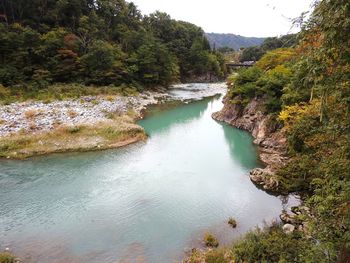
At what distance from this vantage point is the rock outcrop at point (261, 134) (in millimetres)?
15695

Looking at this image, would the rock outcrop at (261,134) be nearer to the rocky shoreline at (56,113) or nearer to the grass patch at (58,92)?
the rocky shoreline at (56,113)

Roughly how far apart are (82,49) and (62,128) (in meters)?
26.3

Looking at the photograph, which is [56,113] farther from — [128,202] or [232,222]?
[232,222]

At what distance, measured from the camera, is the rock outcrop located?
15.7 m

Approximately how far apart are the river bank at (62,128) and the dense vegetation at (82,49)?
34.6 ft

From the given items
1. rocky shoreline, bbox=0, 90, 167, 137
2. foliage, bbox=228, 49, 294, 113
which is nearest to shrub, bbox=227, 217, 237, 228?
foliage, bbox=228, 49, 294, 113

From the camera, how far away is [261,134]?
22.7 meters

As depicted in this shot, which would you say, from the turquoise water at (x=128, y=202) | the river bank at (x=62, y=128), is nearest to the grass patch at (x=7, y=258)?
the turquoise water at (x=128, y=202)

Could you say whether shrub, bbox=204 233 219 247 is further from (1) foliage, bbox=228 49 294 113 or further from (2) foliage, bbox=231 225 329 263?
(1) foliage, bbox=228 49 294 113

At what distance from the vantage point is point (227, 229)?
11.6 m

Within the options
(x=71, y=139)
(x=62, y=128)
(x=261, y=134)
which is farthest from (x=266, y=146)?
(x=62, y=128)

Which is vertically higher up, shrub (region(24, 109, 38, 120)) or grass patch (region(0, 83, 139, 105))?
grass patch (region(0, 83, 139, 105))

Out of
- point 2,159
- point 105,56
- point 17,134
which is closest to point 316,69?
point 2,159

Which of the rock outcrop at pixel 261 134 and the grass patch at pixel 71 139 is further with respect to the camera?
Answer: the grass patch at pixel 71 139
